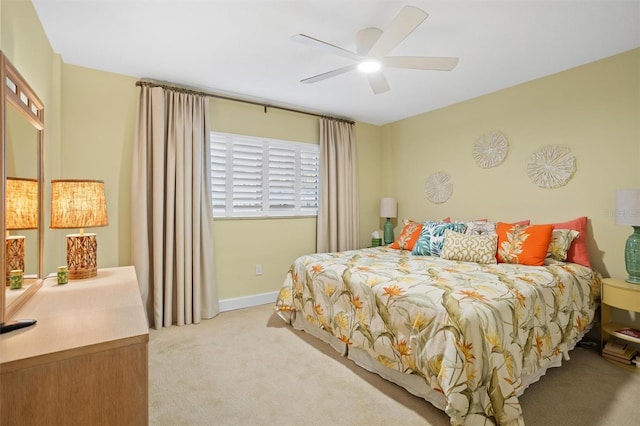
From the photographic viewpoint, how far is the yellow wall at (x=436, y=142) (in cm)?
260

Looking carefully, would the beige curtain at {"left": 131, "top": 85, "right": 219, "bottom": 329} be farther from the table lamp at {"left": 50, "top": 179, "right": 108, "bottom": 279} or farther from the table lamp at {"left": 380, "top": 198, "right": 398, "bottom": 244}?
the table lamp at {"left": 380, "top": 198, "right": 398, "bottom": 244}

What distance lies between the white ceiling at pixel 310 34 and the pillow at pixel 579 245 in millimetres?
1432

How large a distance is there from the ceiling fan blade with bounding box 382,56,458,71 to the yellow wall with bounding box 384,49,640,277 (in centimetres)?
156

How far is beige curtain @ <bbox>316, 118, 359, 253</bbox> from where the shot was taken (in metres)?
4.23

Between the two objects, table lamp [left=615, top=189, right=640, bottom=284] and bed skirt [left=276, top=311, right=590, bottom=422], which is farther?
table lamp [left=615, top=189, right=640, bottom=284]

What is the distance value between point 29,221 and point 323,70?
245 centimetres

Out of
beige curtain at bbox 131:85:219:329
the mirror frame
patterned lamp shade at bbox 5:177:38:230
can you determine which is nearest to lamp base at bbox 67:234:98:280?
the mirror frame

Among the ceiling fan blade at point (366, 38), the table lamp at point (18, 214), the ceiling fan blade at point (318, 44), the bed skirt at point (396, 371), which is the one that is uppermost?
the ceiling fan blade at point (366, 38)

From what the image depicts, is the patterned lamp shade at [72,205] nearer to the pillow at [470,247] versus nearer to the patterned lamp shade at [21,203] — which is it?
the patterned lamp shade at [21,203]

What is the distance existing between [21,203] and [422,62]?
241 centimetres

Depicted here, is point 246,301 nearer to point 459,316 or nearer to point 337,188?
point 337,188

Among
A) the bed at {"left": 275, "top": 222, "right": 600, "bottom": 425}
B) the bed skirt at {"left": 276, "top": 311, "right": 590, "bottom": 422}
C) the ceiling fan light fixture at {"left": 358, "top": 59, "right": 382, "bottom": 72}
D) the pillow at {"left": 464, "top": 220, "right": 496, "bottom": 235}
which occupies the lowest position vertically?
the bed skirt at {"left": 276, "top": 311, "right": 590, "bottom": 422}

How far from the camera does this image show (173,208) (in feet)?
10.3

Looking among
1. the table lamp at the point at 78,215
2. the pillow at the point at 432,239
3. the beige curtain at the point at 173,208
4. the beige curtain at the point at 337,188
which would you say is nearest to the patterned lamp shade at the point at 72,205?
the table lamp at the point at 78,215
